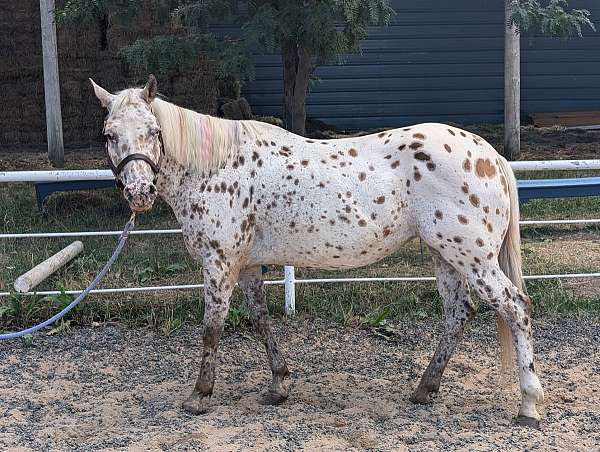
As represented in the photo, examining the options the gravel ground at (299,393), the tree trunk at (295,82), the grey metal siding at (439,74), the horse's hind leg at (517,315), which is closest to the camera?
the gravel ground at (299,393)

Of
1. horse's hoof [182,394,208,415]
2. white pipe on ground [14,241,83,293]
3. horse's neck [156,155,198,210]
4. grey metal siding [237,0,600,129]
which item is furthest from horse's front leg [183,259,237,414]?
grey metal siding [237,0,600,129]

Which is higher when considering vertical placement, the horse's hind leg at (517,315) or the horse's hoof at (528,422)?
the horse's hind leg at (517,315)

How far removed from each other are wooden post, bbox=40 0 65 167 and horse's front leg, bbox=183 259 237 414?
5816 mm

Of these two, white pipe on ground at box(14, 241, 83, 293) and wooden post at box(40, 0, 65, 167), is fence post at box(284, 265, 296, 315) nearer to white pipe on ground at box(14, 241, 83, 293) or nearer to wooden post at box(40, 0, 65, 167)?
white pipe on ground at box(14, 241, 83, 293)

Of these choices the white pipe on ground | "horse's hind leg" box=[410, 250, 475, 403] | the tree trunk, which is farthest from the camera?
the tree trunk

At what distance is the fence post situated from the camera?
5267 millimetres

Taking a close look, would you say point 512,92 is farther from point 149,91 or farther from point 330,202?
point 149,91

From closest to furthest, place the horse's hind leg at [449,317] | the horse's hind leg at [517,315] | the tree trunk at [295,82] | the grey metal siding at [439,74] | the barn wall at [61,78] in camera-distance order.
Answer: the horse's hind leg at [517,315] < the horse's hind leg at [449,317] < the tree trunk at [295,82] < the barn wall at [61,78] < the grey metal siding at [439,74]

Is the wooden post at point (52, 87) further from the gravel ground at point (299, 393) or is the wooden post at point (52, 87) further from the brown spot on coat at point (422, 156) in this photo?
the brown spot on coat at point (422, 156)

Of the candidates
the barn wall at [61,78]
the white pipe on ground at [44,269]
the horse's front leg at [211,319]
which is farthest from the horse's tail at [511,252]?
the barn wall at [61,78]

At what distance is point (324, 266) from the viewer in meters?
3.96

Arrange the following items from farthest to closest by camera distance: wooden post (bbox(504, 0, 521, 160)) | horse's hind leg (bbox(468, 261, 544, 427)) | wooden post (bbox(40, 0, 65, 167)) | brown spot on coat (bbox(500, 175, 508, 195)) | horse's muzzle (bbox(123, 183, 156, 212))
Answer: wooden post (bbox(504, 0, 521, 160)) < wooden post (bbox(40, 0, 65, 167)) < brown spot on coat (bbox(500, 175, 508, 195)) < horse's hind leg (bbox(468, 261, 544, 427)) < horse's muzzle (bbox(123, 183, 156, 212))

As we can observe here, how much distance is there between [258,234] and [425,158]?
2.86ft

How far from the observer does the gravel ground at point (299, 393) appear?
3.62 metres
